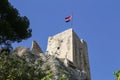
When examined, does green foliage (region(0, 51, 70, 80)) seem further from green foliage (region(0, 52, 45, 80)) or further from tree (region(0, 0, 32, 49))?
tree (region(0, 0, 32, 49))

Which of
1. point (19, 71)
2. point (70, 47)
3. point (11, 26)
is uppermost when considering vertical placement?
point (70, 47)

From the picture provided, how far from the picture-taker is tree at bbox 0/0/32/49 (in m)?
16.7

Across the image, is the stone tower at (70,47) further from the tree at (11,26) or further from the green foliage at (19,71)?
the green foliage at (19,71)

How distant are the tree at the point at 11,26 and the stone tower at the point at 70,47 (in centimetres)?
4482

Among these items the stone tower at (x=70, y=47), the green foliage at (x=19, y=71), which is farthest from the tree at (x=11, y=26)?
the stone tower at (x=70, y=47)

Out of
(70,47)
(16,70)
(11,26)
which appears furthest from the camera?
(70,47)

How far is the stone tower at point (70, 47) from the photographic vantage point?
6456 cm

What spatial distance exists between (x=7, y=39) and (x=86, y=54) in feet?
180

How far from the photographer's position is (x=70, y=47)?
65500 mm

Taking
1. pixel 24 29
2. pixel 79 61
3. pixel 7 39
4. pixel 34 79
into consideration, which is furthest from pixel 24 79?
pixel 79 61

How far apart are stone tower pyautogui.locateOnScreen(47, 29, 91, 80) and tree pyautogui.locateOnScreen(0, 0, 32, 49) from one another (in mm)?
44820

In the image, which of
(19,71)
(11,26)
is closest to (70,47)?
(11,26)

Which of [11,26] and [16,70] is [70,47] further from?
[16,70]

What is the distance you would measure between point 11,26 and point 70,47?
48.0 meters
